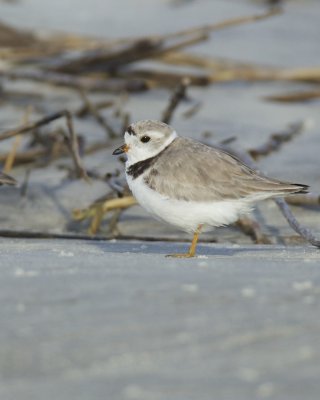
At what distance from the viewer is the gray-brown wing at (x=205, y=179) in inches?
167

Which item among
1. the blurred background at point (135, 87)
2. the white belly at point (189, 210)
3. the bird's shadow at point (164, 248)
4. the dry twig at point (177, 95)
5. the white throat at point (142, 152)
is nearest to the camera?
the white belly at point (189, 210)

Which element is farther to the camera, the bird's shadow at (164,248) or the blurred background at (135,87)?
the blurred background at (135,87)

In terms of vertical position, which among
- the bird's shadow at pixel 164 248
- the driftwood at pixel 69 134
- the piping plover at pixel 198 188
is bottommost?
the bird's shadow at pixel 164 248

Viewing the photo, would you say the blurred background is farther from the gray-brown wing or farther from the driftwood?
the gray-brown wing

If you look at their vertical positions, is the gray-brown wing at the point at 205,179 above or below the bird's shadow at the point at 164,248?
above

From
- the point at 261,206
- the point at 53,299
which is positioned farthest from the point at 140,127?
the point at 53,299

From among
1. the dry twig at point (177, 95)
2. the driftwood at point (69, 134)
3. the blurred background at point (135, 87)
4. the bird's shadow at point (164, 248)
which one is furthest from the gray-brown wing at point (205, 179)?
the dry twig at point (177, 95)

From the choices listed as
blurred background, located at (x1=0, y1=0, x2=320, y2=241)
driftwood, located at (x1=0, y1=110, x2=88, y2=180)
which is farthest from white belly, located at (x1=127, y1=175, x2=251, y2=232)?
driftwood, located at (x1=0, y1=110, x2=88, y2=180)

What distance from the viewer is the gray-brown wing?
14.0 ft

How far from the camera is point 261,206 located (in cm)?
562

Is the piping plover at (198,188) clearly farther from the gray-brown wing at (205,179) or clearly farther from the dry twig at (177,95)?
the dry twig at (177,95)

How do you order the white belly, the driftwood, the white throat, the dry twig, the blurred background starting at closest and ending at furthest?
the white belly, the white throat, the driftwood, the blurred background, the dry twig

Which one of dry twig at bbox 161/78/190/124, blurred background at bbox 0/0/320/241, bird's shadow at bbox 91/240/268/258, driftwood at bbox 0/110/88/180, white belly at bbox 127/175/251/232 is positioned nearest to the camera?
white belly at bbox 127/175/251/232

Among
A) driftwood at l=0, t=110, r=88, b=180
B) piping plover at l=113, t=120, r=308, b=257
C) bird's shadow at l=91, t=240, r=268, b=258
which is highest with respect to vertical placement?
piping plover at l=113, t=120, r=308, b=257
